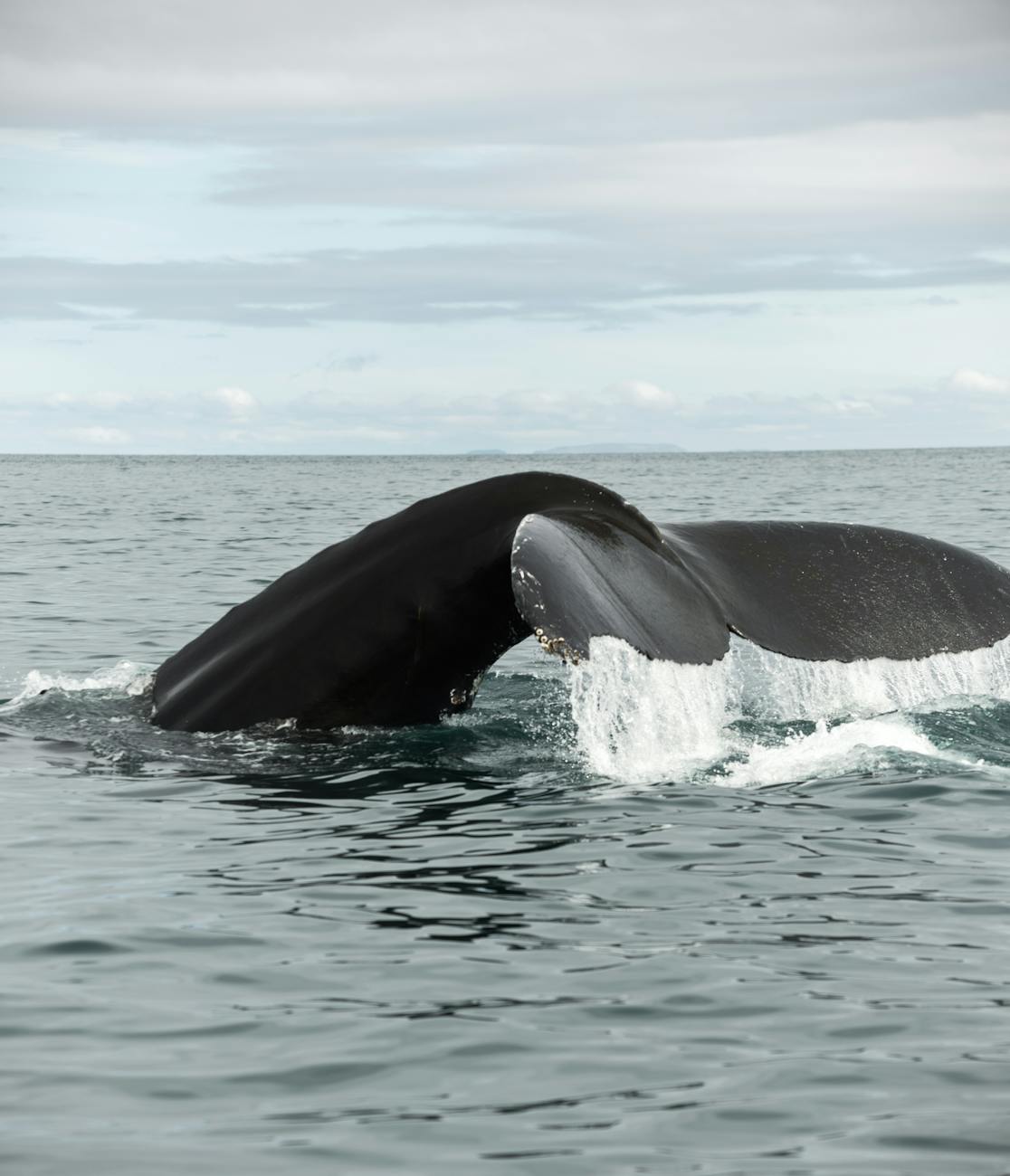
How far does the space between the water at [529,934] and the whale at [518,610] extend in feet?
0.67

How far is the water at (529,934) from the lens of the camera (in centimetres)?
404

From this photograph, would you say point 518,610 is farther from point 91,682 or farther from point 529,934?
point 91,682

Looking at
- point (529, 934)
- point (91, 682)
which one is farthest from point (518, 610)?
point (91, 682)

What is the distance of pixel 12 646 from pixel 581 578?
8838 millimetres

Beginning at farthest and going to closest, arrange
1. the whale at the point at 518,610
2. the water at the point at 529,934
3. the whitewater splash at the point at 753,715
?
the whale at the point at 518,610
the whitewater splash at the point at 753,715
the water at the point at 529,934

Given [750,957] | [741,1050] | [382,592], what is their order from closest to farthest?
1. [741,1050]
2. [750,957]
3. [382,592]

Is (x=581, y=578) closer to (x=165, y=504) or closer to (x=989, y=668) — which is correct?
(x=989, y=668)

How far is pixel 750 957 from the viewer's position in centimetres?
515

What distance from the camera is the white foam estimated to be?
31.8 ft

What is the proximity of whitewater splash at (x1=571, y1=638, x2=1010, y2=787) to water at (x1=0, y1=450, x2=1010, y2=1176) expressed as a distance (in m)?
0.03

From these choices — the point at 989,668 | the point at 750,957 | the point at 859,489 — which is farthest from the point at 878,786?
the point at 859,489

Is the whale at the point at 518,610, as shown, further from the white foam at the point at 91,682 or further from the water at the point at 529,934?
the white foam at the point at 91,682

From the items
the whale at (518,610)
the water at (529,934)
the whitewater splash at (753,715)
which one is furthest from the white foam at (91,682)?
the whitewater splash at (753,715)

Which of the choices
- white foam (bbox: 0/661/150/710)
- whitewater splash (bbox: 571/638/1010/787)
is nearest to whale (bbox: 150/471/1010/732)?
whitewater splash (bbox: 571/638/1010/787)
